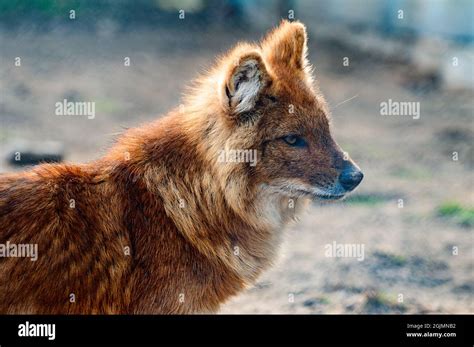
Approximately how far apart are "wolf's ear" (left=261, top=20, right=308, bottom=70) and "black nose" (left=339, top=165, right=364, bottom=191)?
98 cm

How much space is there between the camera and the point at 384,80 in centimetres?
1492

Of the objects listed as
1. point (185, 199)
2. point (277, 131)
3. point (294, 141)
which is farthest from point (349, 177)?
point (185, 199)

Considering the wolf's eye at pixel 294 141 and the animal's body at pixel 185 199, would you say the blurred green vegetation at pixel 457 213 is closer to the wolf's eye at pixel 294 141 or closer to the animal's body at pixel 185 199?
the animal's body at pixel 185 199

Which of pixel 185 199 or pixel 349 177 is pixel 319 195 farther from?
pixel 185 199

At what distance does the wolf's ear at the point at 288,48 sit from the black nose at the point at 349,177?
38.8 inches

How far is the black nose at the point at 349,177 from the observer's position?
244 inches

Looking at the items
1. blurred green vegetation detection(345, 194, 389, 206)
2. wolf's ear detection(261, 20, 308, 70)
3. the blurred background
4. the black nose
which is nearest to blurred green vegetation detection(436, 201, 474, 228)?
the blurred background

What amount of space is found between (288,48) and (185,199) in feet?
5.14

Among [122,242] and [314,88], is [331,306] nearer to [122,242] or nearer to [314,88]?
[314,88]

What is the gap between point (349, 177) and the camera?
20.3 ft

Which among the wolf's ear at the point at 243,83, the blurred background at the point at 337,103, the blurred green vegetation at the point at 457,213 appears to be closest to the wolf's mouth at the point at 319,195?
the blurred background at the point at 337,103

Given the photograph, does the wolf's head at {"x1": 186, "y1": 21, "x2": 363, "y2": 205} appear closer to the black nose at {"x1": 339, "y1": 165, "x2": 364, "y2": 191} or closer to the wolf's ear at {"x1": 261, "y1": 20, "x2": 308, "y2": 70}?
the black nose at {"x1": 339, "y1": 165, "x2": 364, "y2": 191}

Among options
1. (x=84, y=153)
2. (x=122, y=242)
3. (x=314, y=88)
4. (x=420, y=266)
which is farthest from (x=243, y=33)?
(x=122, y=242)

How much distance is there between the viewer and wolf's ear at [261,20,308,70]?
6457 millimetres
